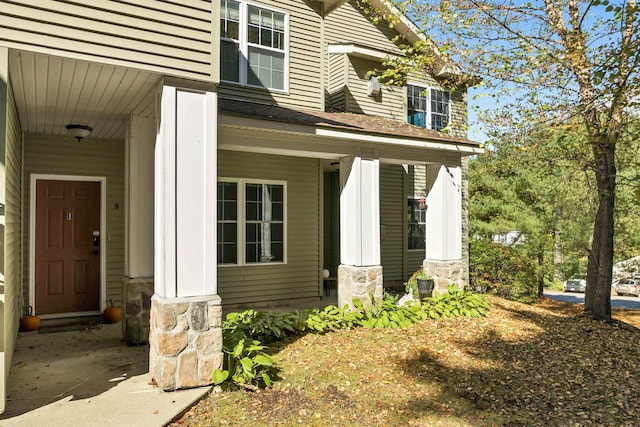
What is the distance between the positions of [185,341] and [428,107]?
10.1 meters

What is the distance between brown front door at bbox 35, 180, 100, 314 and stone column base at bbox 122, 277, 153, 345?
2033mm

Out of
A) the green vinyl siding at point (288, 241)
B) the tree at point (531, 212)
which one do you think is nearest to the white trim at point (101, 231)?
the green vinyl siding at point (288, 241)

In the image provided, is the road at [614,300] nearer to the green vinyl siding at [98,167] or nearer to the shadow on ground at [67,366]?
the green vinyl siding at [98,167]

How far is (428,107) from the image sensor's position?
1220 cm

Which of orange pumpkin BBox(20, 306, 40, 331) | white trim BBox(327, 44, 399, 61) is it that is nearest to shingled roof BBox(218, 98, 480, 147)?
white trim BBox(327, 44, 399, 61)

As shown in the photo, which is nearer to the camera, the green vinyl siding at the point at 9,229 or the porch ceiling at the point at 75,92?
the green vinyl siding at the point at 9,229

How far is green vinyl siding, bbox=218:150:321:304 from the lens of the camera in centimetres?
817

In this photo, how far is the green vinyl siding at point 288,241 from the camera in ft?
26.8

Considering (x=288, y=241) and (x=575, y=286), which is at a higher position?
(x=288, y=241)

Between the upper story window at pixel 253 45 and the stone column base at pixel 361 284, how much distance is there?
3978 millimetres

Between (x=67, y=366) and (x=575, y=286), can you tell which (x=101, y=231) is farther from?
(x=575, y=286)

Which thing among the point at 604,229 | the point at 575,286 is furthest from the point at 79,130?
the point at 575,286

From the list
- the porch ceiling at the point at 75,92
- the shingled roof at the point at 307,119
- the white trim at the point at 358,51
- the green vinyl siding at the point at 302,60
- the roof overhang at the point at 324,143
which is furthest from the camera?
the white trim at the point at 358,51

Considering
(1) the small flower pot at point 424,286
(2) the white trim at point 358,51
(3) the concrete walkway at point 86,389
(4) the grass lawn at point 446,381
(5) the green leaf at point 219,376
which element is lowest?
(4) the grass lawn at point 446,381
